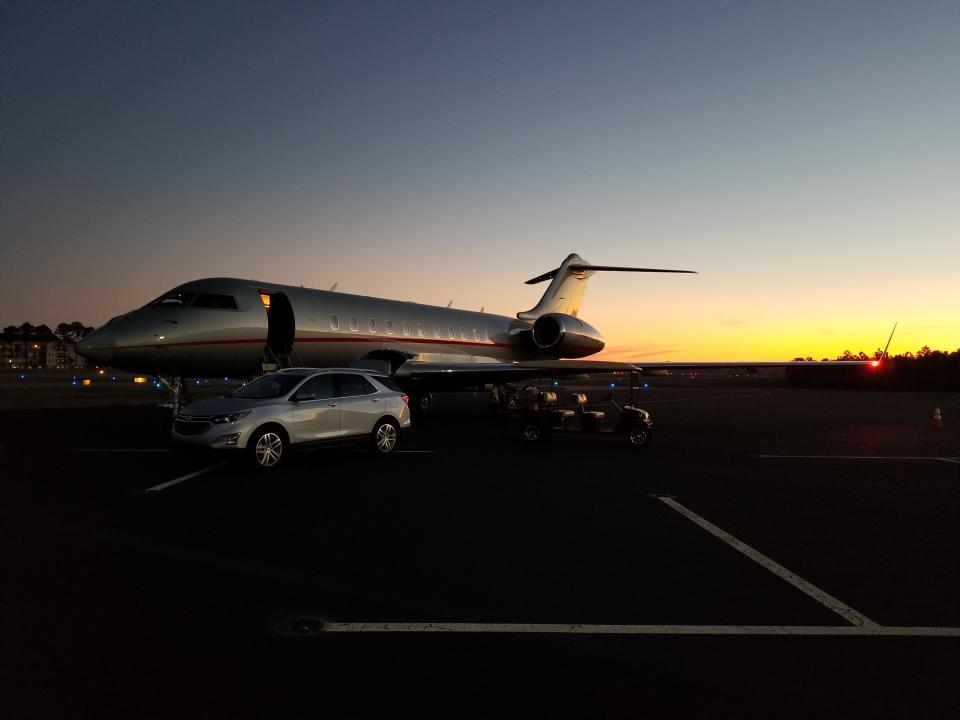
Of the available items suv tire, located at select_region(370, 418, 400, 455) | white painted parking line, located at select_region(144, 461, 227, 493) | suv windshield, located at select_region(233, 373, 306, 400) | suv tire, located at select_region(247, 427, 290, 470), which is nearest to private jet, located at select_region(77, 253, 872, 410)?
suv tire, located at select_region(370, 418, 400, 455)

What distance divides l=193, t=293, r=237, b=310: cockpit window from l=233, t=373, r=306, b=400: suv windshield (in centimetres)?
545

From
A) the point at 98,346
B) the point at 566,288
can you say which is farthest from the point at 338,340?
the point at 566,288

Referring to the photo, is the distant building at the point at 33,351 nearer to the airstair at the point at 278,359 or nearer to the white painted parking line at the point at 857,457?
the airstair at the point at 278,359

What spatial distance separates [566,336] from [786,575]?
59.9ft

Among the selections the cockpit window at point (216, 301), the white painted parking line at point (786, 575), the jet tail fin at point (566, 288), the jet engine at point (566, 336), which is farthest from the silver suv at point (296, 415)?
the jet tail fin at point (566, 288)

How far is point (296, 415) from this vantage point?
1002 centimetres

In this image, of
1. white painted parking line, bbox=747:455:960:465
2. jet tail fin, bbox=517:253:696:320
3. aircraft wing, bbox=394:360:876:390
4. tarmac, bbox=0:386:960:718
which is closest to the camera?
tarmac, bbox=0:386:960:718

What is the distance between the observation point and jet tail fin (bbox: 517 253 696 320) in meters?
27.2

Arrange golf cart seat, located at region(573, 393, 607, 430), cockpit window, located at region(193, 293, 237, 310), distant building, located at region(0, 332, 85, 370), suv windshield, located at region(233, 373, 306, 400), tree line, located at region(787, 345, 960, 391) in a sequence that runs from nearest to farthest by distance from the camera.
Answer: suv windshield, located at region(233, 373, 306, 400), golf cart seat, located at region(573, 393, 607, 430), cockpit window, located at region(193, 293, 237, 310), tree line, located at region(787, 345, 960, 391), distant building, located at region(0, 332, 85, 370)

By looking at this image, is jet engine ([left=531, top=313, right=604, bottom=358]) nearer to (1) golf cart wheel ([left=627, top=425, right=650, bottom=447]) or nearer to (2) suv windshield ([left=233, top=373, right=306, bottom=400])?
(1) golf cart wheel ([left=627, top=425, right=650, bottom=447])

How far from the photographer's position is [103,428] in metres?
15.5

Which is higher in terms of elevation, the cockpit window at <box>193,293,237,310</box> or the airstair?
the cockpit window at <box>193,293,237,310</box>

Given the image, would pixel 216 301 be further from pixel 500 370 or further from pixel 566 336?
pixel 566 336

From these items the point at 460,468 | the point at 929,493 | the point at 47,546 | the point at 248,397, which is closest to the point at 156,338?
the point at 248,397
